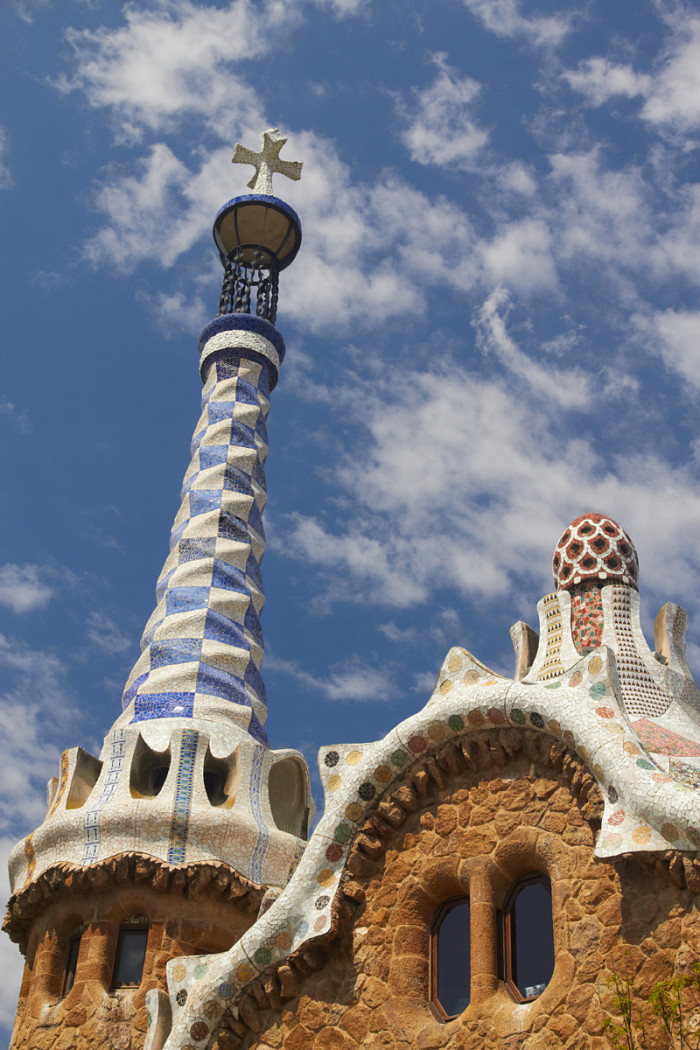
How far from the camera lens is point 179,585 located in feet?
39.4

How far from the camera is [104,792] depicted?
1009 cm

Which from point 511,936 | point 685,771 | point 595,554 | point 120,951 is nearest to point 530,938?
point 511,936

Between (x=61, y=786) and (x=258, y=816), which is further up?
(x=61, y=786)

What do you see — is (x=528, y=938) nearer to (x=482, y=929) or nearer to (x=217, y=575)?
(x=482, y=929)

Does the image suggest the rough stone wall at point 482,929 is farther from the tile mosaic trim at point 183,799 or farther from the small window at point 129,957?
the tile mosaic trim at point 183,799

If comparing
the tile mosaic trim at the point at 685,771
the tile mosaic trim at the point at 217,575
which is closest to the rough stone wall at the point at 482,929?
the tile mosaic trim at the point at 685,771

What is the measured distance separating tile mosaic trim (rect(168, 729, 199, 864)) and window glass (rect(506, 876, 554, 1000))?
10.9ft

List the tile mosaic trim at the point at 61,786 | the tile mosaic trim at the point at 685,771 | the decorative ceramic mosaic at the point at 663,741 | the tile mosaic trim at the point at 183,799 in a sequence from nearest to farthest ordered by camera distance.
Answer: the tile mosaic trim at the point at 685,771, the decorative ceramic mosaic at the point at 663,741, the tile mosaic trim at the point at 183,799, the tile mosaic trim at the point at 61,786

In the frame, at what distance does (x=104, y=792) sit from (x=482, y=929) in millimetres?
4007

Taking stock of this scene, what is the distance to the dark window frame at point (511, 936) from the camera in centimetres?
686

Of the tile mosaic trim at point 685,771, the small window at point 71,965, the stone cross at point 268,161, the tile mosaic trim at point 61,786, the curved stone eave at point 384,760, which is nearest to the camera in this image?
the curved stone eave at point 384,760

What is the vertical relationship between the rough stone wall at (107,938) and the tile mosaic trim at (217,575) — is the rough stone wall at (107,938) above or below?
below

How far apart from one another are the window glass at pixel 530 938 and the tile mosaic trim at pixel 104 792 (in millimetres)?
3754

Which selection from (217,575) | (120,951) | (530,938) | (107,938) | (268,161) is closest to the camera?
(530,938)
